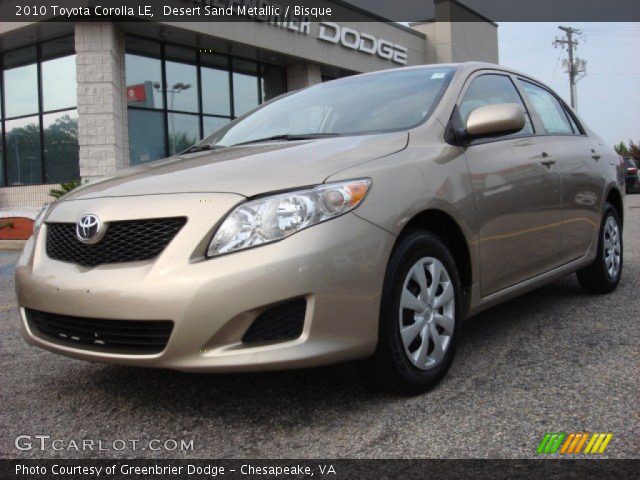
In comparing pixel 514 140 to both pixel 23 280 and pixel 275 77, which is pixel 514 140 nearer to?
pixel 23 280

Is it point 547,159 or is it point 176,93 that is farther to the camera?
point 176,93

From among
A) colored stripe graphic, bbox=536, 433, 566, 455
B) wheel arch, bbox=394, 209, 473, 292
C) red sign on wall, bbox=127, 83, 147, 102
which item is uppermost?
red sign on wall, bbox=127, 83, 147, 102

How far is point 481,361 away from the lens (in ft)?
10.5

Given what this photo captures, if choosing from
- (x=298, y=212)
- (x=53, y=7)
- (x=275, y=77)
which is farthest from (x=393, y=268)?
(x=275, y=77)

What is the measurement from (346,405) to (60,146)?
1572cm

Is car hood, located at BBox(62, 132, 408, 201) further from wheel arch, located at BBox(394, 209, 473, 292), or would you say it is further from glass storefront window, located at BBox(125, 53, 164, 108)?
glass storefront window, located at BBox(125, 53, 164, 108)

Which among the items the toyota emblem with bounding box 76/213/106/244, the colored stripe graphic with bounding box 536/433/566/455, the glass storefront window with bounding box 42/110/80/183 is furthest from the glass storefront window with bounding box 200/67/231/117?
the colored stripe graphic with bounding box 536/433/566/455

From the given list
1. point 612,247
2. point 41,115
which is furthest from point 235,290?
point 41,115

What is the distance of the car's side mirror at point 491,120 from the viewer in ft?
10.2

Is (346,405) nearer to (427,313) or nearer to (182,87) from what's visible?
(427,313)

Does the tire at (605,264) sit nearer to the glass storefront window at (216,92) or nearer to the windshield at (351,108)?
the windshield at (351,108)

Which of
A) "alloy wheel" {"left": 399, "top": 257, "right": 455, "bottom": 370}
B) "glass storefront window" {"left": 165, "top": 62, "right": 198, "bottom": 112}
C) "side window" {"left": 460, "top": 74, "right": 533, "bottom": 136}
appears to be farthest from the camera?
"glass storefront window" {"left": 165, "top": 62, "right": 198, "bottom": 112}

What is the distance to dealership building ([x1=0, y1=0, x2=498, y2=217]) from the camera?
15.0 m

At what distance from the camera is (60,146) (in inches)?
649
